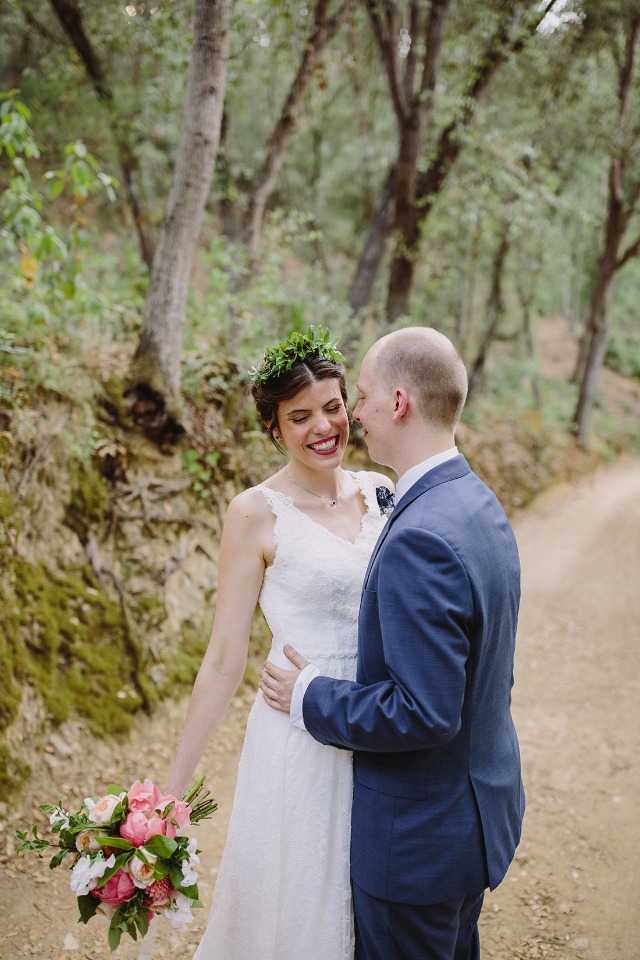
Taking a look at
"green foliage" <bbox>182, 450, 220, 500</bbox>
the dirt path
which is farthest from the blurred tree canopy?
the dirt path

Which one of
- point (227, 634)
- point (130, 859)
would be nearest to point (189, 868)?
point (130, 859)

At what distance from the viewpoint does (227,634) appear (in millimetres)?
2357

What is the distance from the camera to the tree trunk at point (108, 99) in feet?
24.3

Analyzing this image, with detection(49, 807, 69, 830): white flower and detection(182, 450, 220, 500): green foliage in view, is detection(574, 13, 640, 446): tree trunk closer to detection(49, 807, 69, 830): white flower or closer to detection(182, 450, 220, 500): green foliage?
detection(182, 450, 220, 500): green foliage

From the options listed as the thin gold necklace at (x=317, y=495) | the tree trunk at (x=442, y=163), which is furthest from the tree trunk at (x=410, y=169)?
the thin gold necklace at (x=317, y=495)

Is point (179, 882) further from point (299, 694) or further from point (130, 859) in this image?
point (299, 694)

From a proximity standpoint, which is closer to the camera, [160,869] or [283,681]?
[160,869]

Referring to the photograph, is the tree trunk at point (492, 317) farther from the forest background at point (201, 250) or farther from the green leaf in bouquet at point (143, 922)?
the green leaf in bouquet at point (143, 922)

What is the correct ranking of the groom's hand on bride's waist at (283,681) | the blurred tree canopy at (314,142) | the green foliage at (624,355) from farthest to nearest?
1. the green foliage at (624,355)
2. the blurred tree canopy at (314,142)
3. the groom's hand on bride's waist at (283,681)

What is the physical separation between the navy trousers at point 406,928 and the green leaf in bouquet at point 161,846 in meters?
0.61

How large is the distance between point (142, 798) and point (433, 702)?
0.98 meters

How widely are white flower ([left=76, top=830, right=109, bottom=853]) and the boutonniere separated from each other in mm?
1558

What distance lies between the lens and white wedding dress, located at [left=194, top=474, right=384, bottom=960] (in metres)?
2.23

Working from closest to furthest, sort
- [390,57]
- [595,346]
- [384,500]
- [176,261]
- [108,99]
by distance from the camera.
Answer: [384,500], [176,261], [108,99], [390,57], [595,346]
